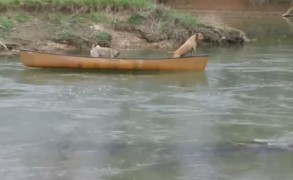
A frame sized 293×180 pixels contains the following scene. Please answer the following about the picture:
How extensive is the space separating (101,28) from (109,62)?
6.27 metres

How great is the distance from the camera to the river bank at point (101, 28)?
21.9m

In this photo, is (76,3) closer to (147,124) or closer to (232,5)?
(147,124)

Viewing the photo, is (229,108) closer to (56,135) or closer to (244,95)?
(244,95)

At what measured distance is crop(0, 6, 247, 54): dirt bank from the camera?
71.6 ft

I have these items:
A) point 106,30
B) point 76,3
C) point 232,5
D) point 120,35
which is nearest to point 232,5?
point 232,5

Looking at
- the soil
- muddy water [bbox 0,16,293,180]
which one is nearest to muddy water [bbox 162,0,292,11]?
the soil

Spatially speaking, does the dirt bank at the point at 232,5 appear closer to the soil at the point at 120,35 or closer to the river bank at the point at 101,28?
the soil at the point at 120,35

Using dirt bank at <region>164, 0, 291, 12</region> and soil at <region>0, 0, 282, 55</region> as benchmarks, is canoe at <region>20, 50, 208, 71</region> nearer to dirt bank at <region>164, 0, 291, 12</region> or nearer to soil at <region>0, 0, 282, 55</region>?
soil at <region>0, 0, 282, 55</region>

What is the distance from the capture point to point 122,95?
14.8 m

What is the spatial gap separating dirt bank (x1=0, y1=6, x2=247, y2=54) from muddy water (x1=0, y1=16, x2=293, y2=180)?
264 centimetres

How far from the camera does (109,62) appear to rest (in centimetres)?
1725

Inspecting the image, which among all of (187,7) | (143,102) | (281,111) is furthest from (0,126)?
(187,7)

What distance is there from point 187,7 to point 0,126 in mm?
30051

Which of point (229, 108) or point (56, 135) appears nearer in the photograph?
point (56, 135)
